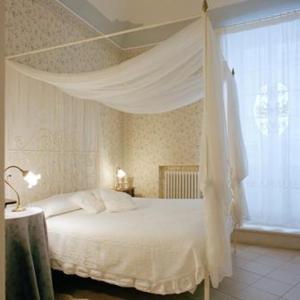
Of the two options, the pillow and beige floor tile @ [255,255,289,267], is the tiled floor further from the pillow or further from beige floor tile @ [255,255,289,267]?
the pillow

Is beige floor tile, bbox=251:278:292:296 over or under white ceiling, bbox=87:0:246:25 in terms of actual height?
under

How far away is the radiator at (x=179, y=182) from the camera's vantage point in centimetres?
475

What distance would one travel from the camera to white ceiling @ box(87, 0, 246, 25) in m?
4.34

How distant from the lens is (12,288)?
6.98ft

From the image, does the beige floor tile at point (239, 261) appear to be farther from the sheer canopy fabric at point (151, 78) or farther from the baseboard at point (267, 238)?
the sheer canopy fabric at point (151, 78)

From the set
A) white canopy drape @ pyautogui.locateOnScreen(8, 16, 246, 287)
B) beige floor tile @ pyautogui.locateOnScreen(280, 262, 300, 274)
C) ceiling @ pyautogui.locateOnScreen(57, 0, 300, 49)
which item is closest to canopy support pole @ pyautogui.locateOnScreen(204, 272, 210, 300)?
white canopy drape @ pyautogui.locateOnScreen(8, 16, 246, 287)

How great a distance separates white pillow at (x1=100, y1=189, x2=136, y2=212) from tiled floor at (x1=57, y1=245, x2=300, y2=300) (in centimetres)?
77

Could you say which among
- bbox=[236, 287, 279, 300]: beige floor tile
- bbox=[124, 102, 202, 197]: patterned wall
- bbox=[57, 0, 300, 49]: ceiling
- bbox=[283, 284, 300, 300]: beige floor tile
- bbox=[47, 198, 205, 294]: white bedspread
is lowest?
bbox=[283, 284, 300, 300]: beige floor tile

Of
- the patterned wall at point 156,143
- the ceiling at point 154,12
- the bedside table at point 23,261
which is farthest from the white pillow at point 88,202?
the ceiling at point 154,12

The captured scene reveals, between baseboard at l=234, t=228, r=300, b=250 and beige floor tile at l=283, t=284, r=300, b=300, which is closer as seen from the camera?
beige floor tile at l=283, t=284, r=300, b=300

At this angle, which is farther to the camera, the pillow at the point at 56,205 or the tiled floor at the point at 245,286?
the pillow at the point at 56,205

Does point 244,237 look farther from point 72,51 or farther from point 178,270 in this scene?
point 72,51

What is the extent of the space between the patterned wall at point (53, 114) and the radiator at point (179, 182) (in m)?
0.90

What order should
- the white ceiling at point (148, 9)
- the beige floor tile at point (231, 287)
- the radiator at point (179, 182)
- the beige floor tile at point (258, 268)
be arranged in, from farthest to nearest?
the radiator at point (179, 182) → the white ceiling at point (148, 9) → the beige floor tile at point (258, 268) → the beige floor tile at point (231, 287)
